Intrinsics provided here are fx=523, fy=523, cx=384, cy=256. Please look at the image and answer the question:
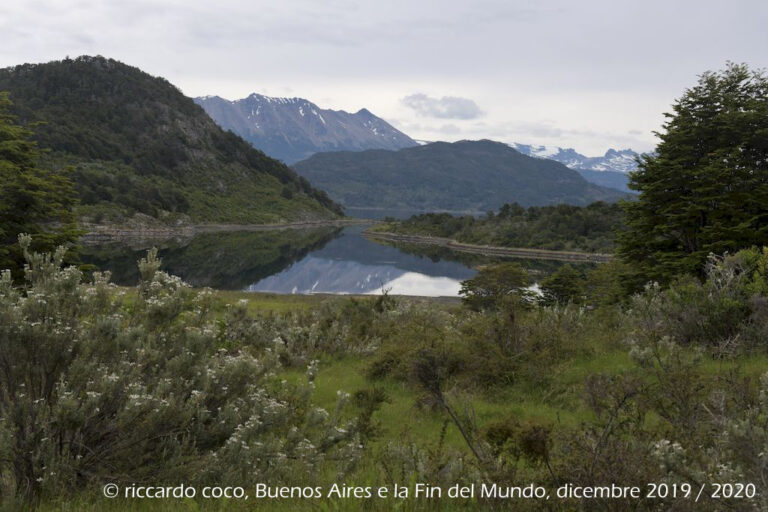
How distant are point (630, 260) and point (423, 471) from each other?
71.5 feet

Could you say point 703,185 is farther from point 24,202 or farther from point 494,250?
point 494,250

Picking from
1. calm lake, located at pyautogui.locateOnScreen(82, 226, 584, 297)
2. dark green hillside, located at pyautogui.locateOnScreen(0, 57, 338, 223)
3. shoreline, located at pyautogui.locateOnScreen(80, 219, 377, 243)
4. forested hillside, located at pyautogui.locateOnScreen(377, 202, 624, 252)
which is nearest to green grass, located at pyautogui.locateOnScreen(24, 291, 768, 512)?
calm lake, located at pyautogui.locateOnScreen(82, 226, 584, 297)

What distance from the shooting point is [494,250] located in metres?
110

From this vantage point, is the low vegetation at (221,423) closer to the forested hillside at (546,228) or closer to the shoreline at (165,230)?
the shoreline at (165,230)

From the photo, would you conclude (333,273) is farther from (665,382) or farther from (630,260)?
(665,382)

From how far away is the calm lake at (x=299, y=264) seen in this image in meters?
62.3

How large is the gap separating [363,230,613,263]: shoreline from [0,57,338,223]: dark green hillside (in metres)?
47.6

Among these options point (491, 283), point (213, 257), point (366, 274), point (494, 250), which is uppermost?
point (491, 283)

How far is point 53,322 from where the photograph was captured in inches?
192

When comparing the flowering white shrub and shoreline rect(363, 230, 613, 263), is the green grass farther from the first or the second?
shoreline rect(363, 230, 613, 263)

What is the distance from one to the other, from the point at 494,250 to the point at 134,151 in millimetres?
123762

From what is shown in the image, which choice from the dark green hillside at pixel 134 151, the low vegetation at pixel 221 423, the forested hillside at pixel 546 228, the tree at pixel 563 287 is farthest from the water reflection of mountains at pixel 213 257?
the low vegetation at pixel 221 423

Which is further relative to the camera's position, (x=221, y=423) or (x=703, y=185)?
(x=703, y=185)

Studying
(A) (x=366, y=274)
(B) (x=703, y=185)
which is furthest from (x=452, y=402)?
(A) (x=366, y=274)
